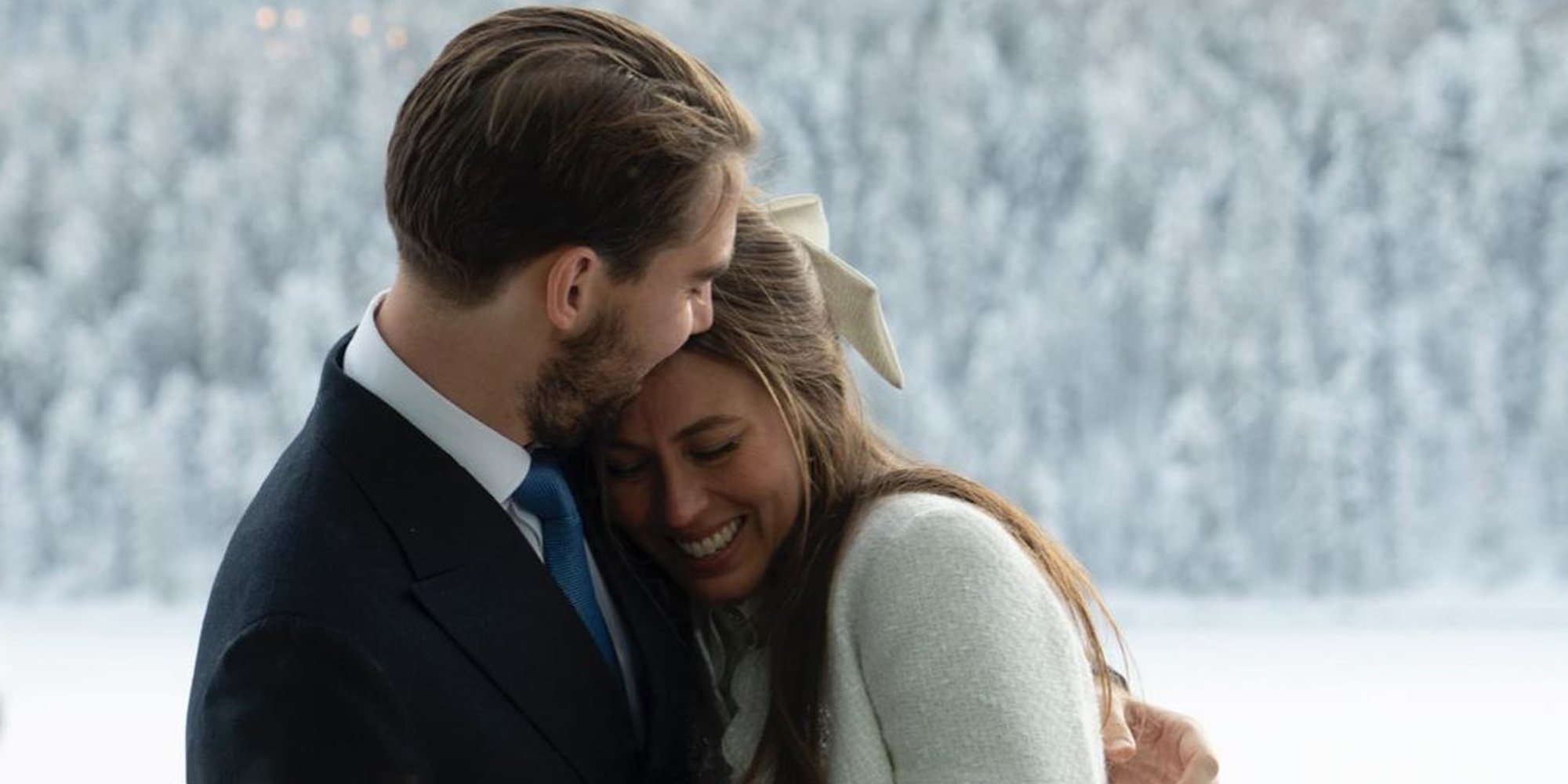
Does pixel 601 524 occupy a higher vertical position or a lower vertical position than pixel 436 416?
lower

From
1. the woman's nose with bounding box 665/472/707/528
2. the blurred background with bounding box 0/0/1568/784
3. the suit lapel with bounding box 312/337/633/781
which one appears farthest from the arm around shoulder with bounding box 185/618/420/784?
the blurred background with bounding box 0/0/1568/784

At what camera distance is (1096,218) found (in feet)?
10.4

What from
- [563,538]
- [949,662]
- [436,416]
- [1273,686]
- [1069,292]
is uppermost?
[1069,292]

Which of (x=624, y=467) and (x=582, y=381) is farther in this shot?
(x=624, y=467)

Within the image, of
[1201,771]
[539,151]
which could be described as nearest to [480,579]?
[539,151]

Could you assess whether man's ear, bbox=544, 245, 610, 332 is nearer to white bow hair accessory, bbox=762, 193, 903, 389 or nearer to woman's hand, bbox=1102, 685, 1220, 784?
white bow hair accessory, bbox=762, 193, 903, 389

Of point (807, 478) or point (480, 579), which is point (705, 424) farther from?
point (480, 579)

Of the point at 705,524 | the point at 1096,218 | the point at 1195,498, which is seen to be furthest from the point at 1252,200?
the point at 705,524

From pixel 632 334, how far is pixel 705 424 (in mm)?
183

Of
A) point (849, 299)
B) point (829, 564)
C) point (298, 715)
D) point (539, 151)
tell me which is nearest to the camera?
point (298, 715)

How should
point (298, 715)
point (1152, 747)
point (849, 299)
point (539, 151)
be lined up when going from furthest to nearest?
point (1152, 747) → point (849, 299) → point (539, 151) → point (298, 715)

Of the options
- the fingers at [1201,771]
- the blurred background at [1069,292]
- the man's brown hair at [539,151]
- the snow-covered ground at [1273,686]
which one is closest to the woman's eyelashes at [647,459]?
the man's brown hair at [539,151]

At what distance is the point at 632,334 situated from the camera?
163 cm

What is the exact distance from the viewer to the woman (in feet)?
5.46
